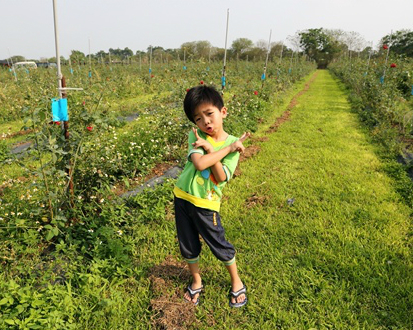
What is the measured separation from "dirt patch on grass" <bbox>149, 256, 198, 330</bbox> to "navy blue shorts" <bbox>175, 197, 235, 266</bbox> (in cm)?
35

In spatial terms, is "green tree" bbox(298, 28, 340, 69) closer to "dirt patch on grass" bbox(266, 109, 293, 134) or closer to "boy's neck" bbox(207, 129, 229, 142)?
"dirt patch on grass" bbox(266, 109, 293, 134)

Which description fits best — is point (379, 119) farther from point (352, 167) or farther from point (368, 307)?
point (368, 307)

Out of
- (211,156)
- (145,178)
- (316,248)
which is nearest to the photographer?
(211,156)

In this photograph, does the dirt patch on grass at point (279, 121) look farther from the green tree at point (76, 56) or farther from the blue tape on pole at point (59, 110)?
the green tree at point (76, 56)

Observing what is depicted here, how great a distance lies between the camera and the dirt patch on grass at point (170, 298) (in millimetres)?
1862

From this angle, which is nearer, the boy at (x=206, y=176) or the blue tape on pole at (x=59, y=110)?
the boy at (x=206, y=176)

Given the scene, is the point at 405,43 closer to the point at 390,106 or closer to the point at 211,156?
the point at 390,106

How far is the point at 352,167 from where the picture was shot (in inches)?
176

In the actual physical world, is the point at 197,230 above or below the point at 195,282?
above

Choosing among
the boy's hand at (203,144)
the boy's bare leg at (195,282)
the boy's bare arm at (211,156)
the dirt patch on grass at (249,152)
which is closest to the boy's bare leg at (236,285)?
the boy's bare leg at (195,282)

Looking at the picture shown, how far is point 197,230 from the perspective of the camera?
1.91 m

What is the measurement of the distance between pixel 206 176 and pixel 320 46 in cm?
6889

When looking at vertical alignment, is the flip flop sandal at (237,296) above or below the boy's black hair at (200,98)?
below

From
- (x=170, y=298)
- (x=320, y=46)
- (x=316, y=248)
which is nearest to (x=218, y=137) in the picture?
(x=170, y=298)
